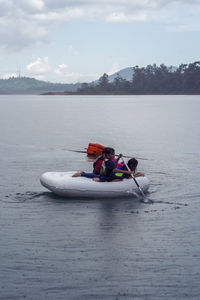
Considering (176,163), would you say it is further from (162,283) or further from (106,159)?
(162,283)

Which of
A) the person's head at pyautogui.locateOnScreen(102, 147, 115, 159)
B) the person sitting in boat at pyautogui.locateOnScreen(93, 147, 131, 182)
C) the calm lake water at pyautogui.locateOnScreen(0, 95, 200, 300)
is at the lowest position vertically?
the calm lake water at pyautogui.locateOnScreen(0, 95, 200, 300)


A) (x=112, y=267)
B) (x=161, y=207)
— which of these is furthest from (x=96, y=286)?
(x=161, y=207)

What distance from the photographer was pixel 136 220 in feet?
48.4

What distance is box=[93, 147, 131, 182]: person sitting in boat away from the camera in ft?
53.3

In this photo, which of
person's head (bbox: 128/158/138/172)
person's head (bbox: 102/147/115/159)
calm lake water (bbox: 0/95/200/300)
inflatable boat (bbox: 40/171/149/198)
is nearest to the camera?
calm lake water (bbox: 0/95/200/300)

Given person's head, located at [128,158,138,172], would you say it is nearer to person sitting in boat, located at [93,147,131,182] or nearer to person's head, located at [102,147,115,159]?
person sitting in boat, located at [93,147,131,182]

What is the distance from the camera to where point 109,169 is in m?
16.6

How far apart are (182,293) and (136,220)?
5.15m

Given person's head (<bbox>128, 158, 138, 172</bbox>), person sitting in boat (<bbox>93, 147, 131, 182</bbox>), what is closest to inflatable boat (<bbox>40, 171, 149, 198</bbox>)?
person sitting in boat (<bbox>93, 147, 131, 182</bbox>)

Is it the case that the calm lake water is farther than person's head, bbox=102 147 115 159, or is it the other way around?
person's head, bbox=102 147 115 159

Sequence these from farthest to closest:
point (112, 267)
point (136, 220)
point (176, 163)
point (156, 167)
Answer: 1. point (176, 163)
2. point (156, 167)
3. point (136, 220)
4. point (112, 267)

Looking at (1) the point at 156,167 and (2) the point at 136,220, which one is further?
(1) the point at 156,167

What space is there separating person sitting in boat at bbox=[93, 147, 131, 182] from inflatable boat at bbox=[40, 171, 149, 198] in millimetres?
165

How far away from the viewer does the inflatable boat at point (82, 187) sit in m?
16.8
